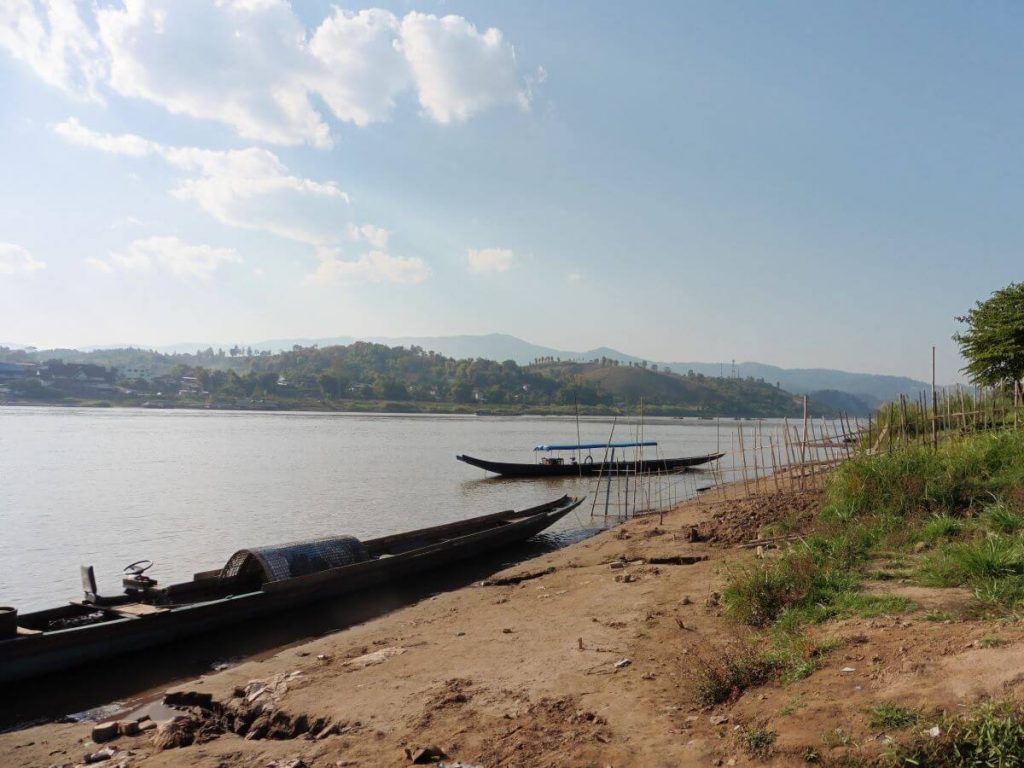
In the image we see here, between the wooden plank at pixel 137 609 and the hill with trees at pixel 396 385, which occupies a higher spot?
the hill with trees at pixel 396 385

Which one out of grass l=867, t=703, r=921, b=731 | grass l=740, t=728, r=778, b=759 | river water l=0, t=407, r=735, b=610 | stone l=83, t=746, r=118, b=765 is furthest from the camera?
river water l=0, t=407, r=735, b=610

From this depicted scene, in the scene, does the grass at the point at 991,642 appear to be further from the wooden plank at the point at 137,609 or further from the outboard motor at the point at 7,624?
the outboard motor at the point at 7,624

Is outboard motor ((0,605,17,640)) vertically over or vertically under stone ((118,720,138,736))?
over

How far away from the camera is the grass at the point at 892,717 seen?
Answer: 3783 mm

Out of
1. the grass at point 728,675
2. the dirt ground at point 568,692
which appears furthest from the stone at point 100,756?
the grass at point 728,675

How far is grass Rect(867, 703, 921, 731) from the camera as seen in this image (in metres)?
3.78

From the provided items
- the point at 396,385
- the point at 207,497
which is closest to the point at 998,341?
the point at 207,497

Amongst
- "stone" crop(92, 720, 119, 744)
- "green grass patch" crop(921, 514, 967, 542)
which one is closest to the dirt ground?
"stone" crop(92, 720, 119, 744)

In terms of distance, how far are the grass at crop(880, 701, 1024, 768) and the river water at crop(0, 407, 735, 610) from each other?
13256 mm

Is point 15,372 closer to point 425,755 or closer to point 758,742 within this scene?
point 425,755

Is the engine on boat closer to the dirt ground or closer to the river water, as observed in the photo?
the dirt ground

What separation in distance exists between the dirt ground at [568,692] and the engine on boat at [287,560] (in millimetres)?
1863

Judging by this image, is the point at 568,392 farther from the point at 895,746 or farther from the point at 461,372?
the point at 895,746

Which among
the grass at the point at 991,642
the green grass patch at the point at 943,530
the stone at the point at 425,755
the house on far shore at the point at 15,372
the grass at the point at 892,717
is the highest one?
the house on far shore at the point at 15,372
